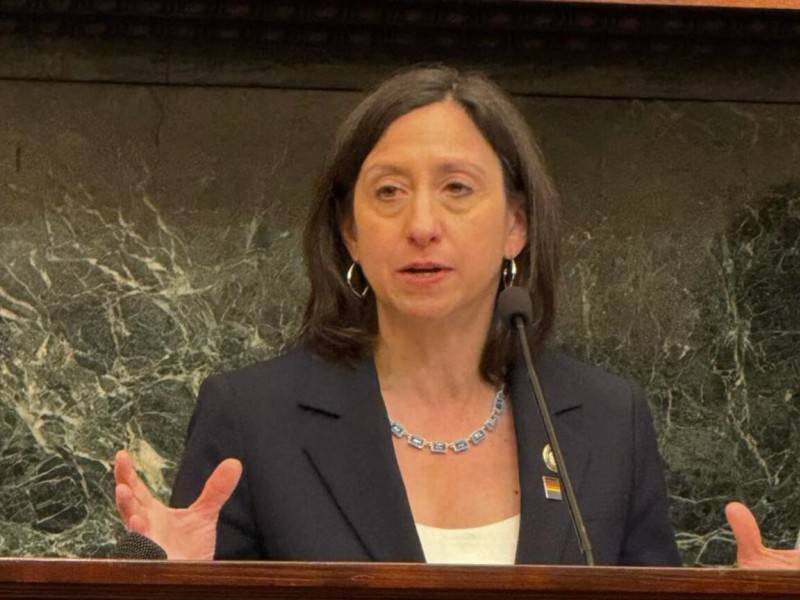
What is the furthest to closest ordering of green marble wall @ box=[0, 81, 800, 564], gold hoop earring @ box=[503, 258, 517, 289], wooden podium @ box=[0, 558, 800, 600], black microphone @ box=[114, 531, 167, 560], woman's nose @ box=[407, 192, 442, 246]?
green marble wall @ box=[0, 81, 800, 564]
gold hoop earring @ box=[503, 258, 517, 289]
woman's nose @ box=[407, 192, 442, 246]
black microphone @ box=[114, 531, 167, 560]
wooden podium @ box=[0, 558, 800, 600]

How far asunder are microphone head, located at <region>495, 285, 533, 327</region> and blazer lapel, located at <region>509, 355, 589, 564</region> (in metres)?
0.24

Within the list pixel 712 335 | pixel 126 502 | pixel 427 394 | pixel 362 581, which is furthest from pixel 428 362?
pixel 362 581

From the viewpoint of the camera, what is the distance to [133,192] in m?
3.37

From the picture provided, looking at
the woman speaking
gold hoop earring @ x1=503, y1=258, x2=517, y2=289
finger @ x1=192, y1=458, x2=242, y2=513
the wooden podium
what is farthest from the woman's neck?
the wooden podium

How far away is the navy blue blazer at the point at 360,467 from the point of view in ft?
Answer: 8.29

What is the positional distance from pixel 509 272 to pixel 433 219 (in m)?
0.26

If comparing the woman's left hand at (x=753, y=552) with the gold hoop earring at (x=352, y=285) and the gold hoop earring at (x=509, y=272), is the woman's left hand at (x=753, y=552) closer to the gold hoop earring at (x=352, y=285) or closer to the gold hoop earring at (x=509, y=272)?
the gold hoop earring at (x=509, y=272)

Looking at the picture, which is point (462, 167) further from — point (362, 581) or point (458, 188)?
point (362, 581)

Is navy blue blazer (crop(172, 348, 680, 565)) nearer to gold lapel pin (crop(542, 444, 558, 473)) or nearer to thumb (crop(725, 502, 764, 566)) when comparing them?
gold lapel pin (crop(542, 444, 558, 473))

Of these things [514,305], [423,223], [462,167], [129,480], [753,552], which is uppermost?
[462,167]

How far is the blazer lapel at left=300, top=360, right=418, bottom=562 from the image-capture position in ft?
8.25

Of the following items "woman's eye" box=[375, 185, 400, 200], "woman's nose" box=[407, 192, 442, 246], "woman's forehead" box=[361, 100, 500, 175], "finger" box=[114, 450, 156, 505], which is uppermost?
"woman's forehead" box=[361, 100, 500, 175]

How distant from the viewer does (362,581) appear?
168 centimetres

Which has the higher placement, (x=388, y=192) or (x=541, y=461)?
(x=388, y=192)
